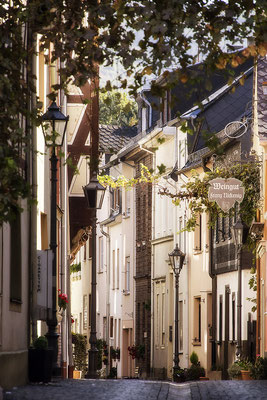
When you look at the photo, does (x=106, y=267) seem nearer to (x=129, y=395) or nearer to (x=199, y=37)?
(x=129, y=395)

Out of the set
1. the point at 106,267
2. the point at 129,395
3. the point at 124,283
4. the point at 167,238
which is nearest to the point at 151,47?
the point at 129,395

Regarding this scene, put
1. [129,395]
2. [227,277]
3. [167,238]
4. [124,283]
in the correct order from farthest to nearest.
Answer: [124,283] → [167,238] → [227,277] → [129,395]

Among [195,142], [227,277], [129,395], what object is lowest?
[129,395]

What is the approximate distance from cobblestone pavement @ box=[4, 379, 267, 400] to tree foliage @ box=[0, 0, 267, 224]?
442 cm

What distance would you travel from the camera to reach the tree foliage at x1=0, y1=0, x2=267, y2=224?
10.0 metres

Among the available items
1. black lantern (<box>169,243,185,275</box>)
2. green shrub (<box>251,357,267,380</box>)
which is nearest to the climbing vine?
black lantern (<box>169,243,185,275</box>)

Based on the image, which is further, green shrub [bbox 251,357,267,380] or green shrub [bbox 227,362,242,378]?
green shrub [bbox 227,362,242,378]

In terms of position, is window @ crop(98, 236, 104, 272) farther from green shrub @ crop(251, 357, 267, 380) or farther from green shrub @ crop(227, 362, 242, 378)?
green shrub @ crop(251, 357, 267, 380)

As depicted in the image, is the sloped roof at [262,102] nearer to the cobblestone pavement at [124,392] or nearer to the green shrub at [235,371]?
the green shrub at [235,371]

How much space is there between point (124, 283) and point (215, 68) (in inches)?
1672

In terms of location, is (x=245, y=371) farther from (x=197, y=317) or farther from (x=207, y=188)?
(x=197, y=317)

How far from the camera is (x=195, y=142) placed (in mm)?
42219

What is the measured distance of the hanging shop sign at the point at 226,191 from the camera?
28.6 m

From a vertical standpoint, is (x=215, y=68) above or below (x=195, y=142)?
below
